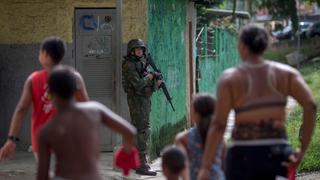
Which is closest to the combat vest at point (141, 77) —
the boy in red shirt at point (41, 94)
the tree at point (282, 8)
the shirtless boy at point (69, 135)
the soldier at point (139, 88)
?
the soldier at point (139, 88)

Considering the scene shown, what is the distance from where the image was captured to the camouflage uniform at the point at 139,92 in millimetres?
10070

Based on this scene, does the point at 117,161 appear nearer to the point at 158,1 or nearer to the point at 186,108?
the point at 158,1

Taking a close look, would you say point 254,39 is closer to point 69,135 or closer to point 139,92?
point 69,135

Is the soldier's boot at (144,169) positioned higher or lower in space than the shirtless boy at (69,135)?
lower

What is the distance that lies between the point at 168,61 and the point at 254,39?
827 cm

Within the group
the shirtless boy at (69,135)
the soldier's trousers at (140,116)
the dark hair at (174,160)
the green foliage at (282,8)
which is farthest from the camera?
the green foliage at (282,8)

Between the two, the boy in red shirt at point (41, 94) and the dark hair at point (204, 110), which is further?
the boy in red shirt at point (41, 94)

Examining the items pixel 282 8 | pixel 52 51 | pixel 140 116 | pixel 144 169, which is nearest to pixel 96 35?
pixel 140 116

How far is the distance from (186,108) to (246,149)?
1045 cm

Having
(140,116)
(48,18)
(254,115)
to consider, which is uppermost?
(48,18)

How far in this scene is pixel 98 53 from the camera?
11406 millimetres

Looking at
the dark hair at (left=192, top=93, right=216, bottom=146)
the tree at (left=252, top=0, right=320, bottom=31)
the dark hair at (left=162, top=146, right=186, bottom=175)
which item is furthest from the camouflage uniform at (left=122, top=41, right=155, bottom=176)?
the tree at (left=252, top=0, right=320, bottom=31)

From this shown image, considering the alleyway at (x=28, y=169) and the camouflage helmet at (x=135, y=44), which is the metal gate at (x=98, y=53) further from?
the camouflage helmet at (x=135, y=44)

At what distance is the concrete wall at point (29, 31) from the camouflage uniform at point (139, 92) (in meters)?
1.01
